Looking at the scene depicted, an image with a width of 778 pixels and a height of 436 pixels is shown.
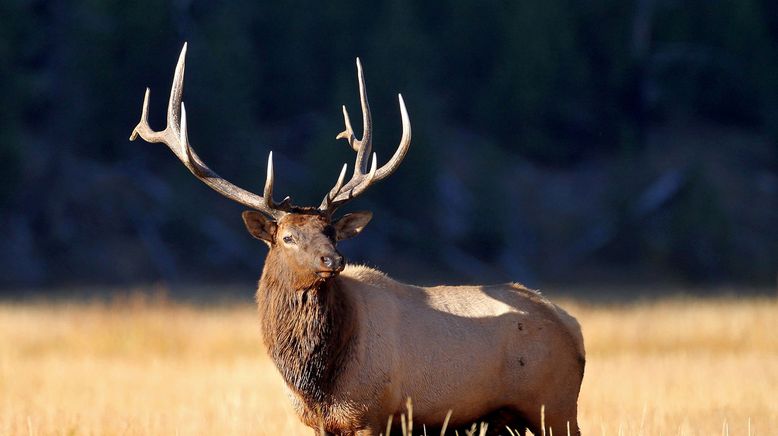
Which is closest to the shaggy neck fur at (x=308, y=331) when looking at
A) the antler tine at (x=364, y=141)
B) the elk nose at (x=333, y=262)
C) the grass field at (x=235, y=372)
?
the elk nose at (x=333, y=262)

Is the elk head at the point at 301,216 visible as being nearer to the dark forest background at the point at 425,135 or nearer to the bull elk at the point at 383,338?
the bull elk at the point at 383,338

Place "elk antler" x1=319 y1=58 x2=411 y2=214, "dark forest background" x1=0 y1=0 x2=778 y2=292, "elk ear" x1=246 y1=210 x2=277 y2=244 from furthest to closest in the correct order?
"dark forest background" x1=0 y1=0 x2=778 y2=292
"elk antler" x1=319 y1=58 x2=411 y2=214
"elk ear" x1=246 y1=210 x2=277 y2=244

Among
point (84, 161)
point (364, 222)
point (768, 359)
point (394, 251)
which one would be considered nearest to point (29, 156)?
point (84, 161)

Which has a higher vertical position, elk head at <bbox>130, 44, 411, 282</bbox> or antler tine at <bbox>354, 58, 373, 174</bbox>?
antler tine at <bbox>354, 58, 373, 174</bbox>

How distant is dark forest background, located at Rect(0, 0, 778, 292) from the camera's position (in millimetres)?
29141

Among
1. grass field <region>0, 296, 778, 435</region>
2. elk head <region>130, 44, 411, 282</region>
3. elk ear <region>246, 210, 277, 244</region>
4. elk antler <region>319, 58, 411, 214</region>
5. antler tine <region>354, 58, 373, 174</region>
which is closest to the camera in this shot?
elk head <region>130, 44, 411, 282</region>

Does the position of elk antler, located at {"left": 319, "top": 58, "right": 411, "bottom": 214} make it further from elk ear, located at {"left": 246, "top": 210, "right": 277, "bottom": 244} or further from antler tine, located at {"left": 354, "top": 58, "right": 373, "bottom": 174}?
elk ear, located at {"left": 246, "top": 210, "right": 277, "bottom": 244}

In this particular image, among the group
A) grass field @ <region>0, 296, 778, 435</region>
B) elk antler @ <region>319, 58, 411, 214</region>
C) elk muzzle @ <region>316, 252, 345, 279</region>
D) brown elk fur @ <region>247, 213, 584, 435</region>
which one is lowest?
grass field @ <region>0, 296, 778, 435</region>

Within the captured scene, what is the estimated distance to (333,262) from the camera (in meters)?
7.30

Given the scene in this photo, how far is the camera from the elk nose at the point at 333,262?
23.9 ft

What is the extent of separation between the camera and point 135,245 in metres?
29.2

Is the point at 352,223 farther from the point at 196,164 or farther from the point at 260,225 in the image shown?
the point at 196,164

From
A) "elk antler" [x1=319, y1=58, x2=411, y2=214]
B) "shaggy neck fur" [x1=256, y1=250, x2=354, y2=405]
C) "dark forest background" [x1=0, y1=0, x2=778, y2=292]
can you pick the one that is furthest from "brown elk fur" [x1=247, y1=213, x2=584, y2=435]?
"dark forest background" [x1=0, y1=0, x2=778, y2=292]

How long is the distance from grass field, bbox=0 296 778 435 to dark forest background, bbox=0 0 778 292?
969 centimetres
